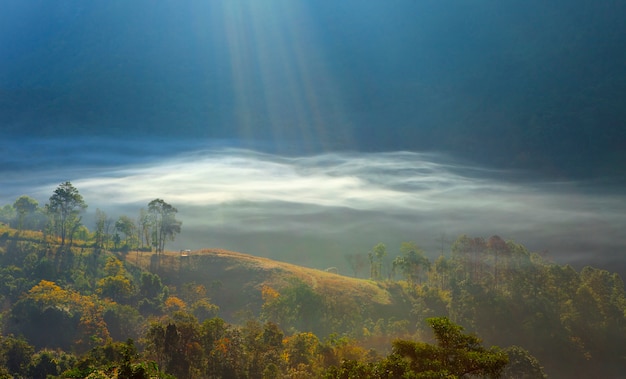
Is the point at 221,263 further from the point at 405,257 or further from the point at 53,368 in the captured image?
the point at 53,368

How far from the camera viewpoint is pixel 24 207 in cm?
16125

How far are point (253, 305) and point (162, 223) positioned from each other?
165 ft

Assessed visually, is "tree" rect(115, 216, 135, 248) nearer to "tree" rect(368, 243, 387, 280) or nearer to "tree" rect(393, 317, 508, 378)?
"tree" rect(368, 243, 387, 280)

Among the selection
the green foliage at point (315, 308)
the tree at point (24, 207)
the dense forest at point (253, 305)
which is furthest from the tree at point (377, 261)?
the tree at point (24, 207)

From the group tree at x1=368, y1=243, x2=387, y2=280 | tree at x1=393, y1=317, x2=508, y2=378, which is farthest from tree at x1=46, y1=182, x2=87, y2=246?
tree at x1=393, y1=317, x2=508, y2=378

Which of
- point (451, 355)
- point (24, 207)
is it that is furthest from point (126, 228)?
point (451, 355)

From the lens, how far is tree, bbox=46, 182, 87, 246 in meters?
150

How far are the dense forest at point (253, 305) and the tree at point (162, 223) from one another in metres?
0.42

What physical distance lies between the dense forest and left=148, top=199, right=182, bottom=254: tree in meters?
0.42

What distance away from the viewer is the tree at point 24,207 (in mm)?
158875

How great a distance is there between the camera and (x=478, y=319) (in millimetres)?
109750

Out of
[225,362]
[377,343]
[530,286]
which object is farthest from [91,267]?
[530,286]

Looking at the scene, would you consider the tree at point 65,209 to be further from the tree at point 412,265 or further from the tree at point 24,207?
the tree at point 412,265

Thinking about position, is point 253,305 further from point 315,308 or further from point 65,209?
point 65,209
